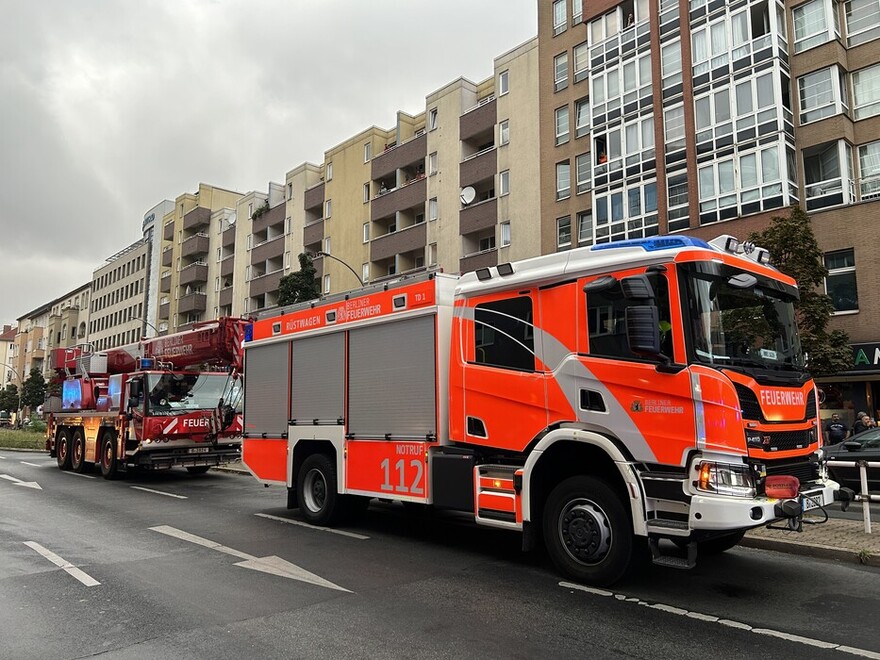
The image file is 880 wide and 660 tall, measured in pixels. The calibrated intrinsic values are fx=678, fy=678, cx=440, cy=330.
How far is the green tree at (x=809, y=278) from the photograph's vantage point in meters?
17.0

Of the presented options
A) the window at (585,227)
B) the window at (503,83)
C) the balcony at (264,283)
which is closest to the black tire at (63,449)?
the window at (585,227)

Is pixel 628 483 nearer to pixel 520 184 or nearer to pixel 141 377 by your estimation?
pixel 141 377

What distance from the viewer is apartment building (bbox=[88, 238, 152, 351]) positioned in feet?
232

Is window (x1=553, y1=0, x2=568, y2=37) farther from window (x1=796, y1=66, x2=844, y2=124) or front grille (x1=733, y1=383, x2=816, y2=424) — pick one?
front grille (x1=733, y1=383, x2=816, y2=424)

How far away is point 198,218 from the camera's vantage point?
61.0m

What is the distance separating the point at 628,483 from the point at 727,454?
2.73 ft

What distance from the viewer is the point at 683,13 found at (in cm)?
2688

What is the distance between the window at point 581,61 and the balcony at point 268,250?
2571 centimetres

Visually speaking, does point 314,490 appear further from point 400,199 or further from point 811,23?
point 400,199

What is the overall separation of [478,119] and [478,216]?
5262mm

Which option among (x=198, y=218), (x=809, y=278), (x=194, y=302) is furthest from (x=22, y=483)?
(x=198, y=218)

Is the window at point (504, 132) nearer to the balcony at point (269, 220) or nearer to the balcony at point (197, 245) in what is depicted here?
the balcony at point (269, 220)

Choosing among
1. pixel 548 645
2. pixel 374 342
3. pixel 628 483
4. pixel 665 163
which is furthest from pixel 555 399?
Answer: pixel 665 163

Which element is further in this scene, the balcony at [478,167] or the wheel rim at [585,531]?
the balcony at [478,167]
